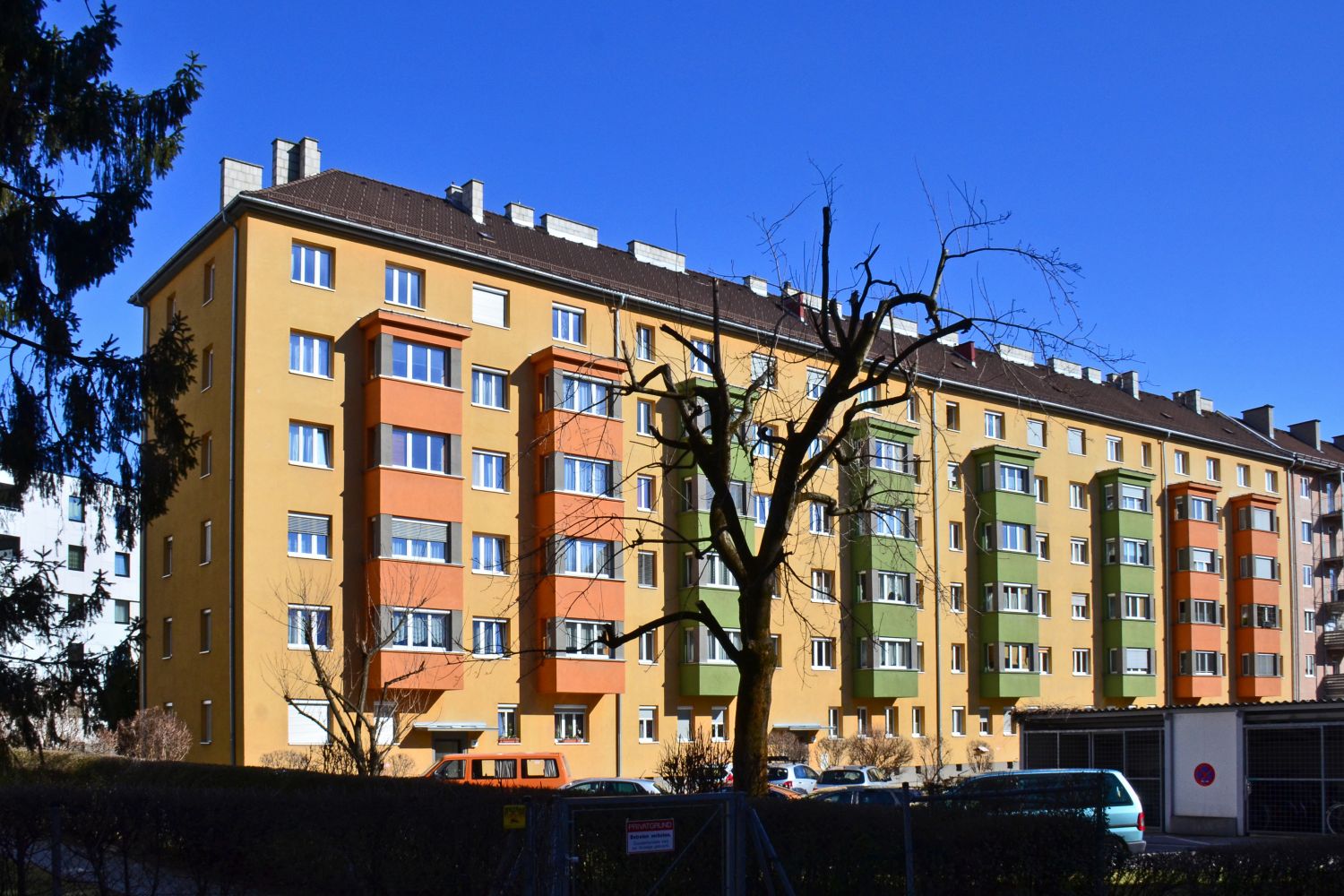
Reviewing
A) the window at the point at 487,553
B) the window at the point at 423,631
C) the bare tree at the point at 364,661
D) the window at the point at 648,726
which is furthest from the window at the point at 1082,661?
the bare tree at the point at 364,661

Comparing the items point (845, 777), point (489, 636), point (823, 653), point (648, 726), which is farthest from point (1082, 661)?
point (489, 636)

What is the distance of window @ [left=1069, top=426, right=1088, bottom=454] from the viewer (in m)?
61.2

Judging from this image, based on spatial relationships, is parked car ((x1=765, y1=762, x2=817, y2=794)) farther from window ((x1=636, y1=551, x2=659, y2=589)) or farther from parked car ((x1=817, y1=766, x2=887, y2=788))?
window ((x1=636, y1=551, x2=659, y2=589))

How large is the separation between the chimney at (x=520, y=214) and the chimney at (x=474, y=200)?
149 cm

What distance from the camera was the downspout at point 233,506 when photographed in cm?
3609

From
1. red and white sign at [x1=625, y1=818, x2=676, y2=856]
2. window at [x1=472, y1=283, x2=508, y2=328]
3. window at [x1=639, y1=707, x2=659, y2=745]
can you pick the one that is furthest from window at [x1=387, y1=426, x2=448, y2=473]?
red and white sign at [x1=625, y1=818, x2=676, y2=856]

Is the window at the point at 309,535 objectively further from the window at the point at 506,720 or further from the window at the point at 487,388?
the window at the point at 506,720

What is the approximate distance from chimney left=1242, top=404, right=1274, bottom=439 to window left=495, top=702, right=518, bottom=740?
5438cm

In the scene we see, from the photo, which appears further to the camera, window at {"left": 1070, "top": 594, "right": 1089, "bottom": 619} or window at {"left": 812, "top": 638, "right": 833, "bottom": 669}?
window at {"left": 1070, "top": 594, "right": 1089, "bottom": 619}

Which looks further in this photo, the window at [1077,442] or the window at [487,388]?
the window at [1077,442]

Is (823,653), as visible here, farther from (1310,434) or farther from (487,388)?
(1310,434)

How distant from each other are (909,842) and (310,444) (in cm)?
2973

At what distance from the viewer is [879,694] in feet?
164

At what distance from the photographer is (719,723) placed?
46500mm
